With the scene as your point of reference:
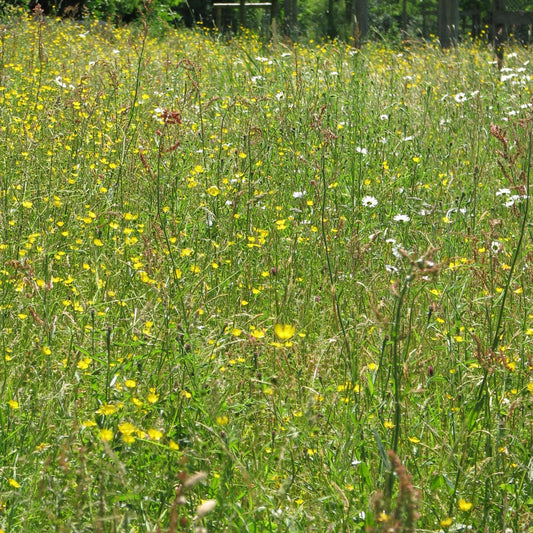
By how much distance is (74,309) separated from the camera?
2664mm

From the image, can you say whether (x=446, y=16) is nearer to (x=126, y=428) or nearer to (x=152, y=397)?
(x=152, y=397)

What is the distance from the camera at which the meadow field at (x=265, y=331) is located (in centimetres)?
177

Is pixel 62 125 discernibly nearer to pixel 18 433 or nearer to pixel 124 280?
pixel 124 280

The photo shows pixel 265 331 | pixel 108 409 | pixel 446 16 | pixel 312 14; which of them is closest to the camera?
pixel 108 409

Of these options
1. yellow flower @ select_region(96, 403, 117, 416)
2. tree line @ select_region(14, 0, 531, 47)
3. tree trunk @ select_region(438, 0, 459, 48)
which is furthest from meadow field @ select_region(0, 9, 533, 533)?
tree trunk @ select_region(438, 0, 459, 48)

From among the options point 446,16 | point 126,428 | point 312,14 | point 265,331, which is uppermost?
point 312,14

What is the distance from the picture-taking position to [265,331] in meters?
2.63

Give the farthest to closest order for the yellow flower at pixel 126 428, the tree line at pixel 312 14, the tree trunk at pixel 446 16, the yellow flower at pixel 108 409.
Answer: the tree trunk at pixel 446 16 → the tree line at pixel 312 14 → the yellow flower at pixel 108 409 → the yellow flower at pixel 126 428

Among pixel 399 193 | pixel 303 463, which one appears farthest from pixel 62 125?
pixel 303 463

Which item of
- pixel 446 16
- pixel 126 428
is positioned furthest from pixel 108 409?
pixel 446 16

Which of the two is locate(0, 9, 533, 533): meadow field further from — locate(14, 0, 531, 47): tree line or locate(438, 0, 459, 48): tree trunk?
locate(438, 0, 459, 48): tree trunk

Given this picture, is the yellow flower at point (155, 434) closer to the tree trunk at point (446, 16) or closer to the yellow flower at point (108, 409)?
the yellow flower at point (108, 409)

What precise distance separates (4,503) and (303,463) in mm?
736

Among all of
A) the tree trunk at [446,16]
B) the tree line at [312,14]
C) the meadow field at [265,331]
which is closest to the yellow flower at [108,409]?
the meadow field at [265,331]
